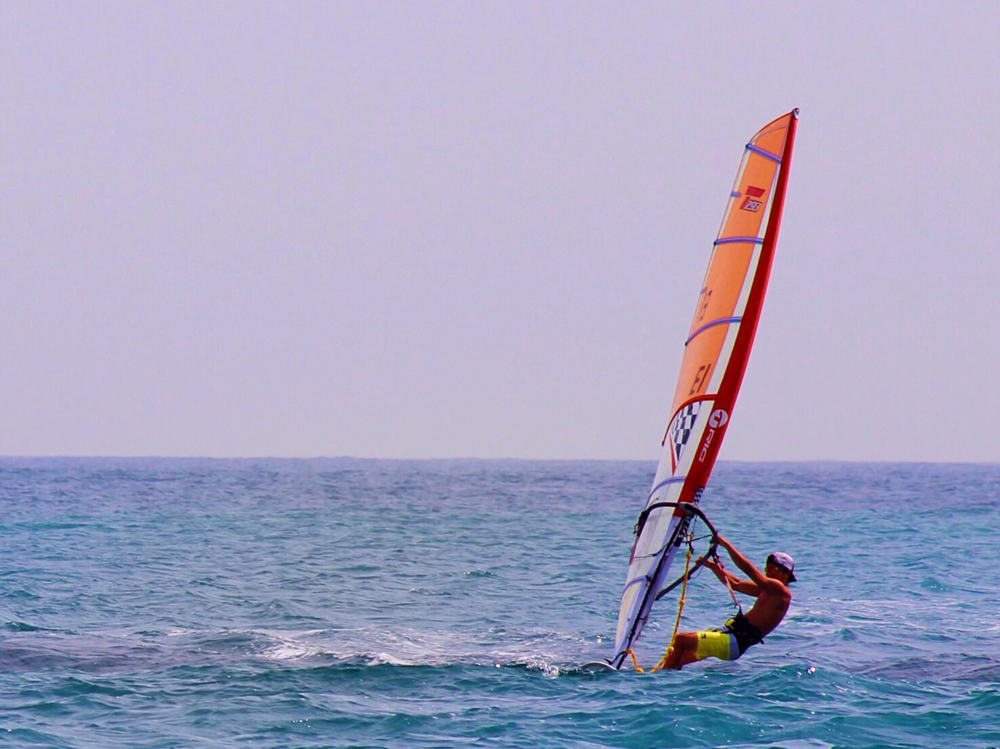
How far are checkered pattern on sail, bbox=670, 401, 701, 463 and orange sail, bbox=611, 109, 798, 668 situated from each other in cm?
1

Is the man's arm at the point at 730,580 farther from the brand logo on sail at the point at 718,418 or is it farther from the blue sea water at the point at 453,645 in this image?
the brand logo on sail at the point at 718,418

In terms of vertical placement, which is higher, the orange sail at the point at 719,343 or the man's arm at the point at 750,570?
the orange sail at the point at 719,343

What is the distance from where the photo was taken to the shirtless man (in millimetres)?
11938

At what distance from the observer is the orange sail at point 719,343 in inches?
432

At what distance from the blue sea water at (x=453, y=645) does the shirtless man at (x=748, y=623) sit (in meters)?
0.49

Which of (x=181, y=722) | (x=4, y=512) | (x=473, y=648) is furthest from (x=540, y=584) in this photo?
(x=4, y=512)

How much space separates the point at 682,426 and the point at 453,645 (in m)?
5.77

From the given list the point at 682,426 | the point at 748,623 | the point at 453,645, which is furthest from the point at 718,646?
the point at 453,645

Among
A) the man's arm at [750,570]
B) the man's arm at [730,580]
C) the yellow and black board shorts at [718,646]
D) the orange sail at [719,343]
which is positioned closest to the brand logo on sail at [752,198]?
the orange sail at [719,343]

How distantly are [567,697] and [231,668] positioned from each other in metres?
4.31

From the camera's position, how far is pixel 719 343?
11.2 metres

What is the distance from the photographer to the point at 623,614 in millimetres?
12562

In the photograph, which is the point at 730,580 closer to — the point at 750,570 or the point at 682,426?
the point at 750,570

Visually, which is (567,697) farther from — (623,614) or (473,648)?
(473,648)
